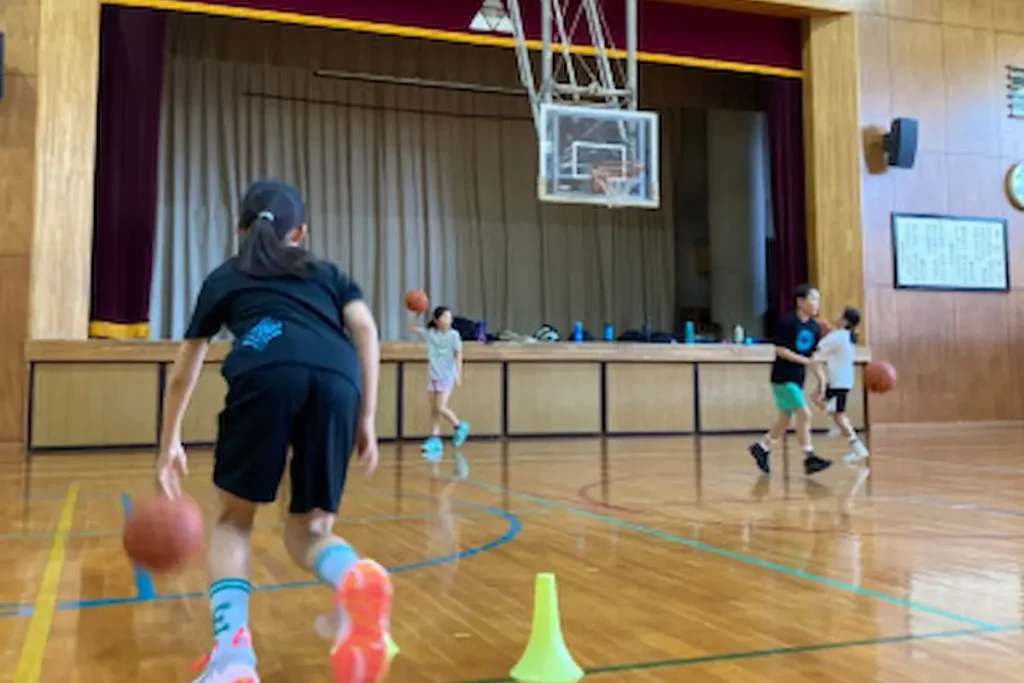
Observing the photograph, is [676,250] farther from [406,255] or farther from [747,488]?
[747,488]

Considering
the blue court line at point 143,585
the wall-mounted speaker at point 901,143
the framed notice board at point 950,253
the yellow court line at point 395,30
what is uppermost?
the yellow court line at point 395,30

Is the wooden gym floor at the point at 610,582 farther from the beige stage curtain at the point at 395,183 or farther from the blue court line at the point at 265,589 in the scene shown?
the beige stage curtain at the point at 395,183

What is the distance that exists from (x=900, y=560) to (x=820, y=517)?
95 centimetres

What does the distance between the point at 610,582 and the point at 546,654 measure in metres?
0.96

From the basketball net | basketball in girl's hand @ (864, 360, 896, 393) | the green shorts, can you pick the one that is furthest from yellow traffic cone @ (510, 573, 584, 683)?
the basketball net

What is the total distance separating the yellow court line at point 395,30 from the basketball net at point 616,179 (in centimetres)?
171

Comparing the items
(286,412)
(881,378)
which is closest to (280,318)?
(286,412)

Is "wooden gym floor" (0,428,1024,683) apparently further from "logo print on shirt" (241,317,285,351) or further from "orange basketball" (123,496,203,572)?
"logo print on shirt" (241,317,285,351)

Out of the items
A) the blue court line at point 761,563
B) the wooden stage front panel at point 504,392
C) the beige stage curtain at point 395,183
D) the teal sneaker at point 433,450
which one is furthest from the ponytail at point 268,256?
the beige stage curtain at point 395,183

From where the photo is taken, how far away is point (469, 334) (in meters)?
10.3

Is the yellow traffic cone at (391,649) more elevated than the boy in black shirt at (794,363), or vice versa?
the boy in black shirt at (794,363)

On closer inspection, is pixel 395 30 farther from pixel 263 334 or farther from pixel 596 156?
pixel 263 334

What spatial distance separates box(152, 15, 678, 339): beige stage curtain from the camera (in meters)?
11.8

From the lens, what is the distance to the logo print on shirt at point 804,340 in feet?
19.7
